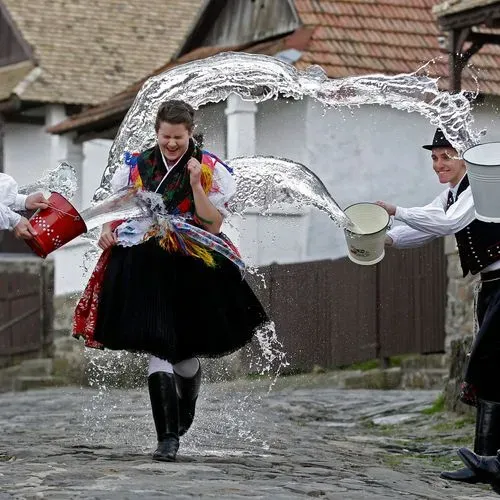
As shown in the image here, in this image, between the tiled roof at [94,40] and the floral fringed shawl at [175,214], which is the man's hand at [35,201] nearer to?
the floral fringed shawl at [175,214]

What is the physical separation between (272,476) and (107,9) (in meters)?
20.6

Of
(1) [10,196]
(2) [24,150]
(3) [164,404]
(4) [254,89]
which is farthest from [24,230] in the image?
(2) [24,150]

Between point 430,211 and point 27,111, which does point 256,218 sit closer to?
point 27,111

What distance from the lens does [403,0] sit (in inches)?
724

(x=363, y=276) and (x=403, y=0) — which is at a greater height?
(x=403, y=0)

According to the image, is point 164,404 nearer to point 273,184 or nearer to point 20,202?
point 20,202

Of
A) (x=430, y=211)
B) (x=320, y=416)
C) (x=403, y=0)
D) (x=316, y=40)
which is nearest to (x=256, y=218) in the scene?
(x=316, y=40)

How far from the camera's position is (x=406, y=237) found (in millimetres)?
7086

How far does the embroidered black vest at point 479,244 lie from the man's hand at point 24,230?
1.96 m

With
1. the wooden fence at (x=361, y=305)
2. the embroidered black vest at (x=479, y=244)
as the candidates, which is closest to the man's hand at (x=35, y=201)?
the embroidered black vest at (x=479, y=244)

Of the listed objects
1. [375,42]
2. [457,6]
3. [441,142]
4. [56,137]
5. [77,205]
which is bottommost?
[441,142]

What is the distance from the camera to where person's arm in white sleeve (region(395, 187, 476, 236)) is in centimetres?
658

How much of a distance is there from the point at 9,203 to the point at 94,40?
18.3 m

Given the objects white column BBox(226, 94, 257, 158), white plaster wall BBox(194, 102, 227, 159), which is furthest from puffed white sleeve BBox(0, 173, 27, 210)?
white plaster wall BBox(194, 102, 227, 159)
